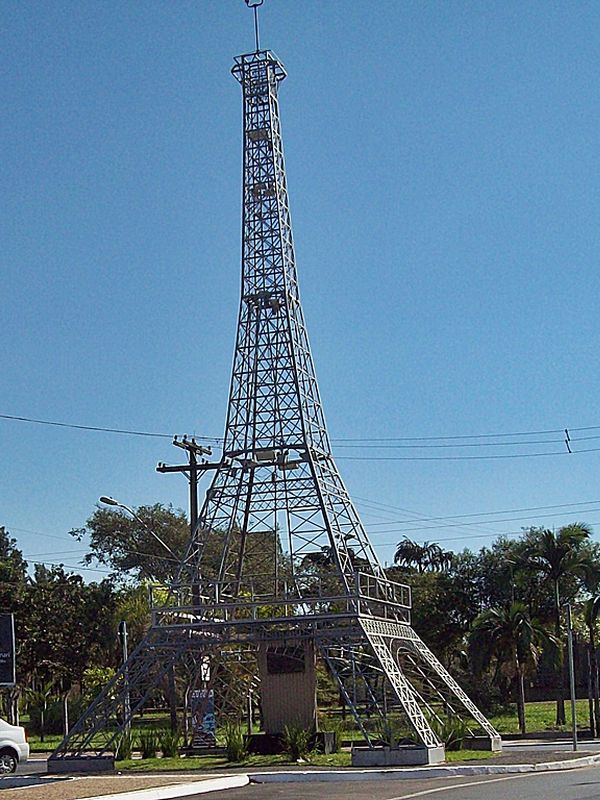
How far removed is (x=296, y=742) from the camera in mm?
33969

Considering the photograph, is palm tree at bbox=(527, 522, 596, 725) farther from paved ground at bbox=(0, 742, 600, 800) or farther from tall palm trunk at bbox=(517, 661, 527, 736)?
paved ground at bbox=(0, 742, 600, 800)

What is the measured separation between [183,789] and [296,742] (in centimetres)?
960

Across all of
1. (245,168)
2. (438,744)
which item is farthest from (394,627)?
(245,168)

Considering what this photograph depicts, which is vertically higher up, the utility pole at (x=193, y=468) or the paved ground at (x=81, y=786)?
the utility pole at (x=193, y=468)

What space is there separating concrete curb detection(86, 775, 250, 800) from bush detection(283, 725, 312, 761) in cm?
582

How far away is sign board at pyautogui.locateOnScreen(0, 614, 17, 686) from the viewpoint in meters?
24.7

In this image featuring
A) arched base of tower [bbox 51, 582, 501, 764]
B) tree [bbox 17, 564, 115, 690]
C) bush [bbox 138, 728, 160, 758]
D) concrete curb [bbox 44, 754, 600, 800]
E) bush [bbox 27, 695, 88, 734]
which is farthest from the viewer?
bush [bbox 27, 695, 88, 734]

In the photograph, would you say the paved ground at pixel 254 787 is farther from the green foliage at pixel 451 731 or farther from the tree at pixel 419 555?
the tree at pixel 419 555

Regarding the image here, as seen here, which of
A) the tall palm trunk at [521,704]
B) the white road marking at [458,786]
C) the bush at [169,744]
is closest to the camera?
the white road marking at [458,786]

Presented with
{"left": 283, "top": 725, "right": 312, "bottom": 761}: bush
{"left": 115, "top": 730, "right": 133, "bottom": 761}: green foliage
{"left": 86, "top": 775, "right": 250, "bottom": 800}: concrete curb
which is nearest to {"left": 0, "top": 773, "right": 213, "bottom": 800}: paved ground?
{"left": 86, "top": 775, "right": 250, "bottom": 800}: concrete curb

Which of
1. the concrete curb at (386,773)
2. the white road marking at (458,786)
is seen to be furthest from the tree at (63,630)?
the white road marking at (458,786)

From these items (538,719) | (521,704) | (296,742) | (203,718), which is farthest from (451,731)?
(538,719)

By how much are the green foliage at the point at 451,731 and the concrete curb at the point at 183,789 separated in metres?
9.07

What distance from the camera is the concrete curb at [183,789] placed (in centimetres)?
2275
